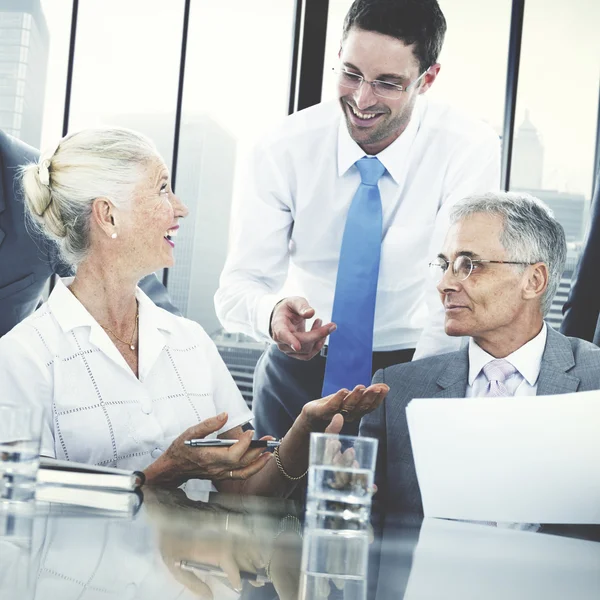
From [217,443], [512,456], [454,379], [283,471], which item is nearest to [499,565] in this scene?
[512,456]

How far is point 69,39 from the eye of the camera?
10.8 ft

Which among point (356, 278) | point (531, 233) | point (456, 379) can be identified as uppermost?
point (531, 233)

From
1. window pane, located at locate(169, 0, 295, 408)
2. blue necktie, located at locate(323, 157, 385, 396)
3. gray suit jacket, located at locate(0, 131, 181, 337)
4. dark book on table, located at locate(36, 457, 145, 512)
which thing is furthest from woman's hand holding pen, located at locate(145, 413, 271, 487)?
window pane, located at locate(169, 0, 295, 408)

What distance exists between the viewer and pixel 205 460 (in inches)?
57.4

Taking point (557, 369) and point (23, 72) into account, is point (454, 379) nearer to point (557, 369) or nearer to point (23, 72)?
point (557, 369)

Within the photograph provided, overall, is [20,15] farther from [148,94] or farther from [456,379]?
[456,379]

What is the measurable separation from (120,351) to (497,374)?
0.82m

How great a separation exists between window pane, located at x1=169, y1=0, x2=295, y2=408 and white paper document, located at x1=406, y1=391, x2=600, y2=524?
6.97ft

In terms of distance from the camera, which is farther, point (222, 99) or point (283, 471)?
point (222, 99)

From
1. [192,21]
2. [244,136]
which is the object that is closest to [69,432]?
Answer: [244,136]

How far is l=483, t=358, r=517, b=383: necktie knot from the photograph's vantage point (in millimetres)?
1926

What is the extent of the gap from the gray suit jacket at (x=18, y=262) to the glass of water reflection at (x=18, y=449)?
127 cm

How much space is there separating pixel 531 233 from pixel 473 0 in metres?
1.69

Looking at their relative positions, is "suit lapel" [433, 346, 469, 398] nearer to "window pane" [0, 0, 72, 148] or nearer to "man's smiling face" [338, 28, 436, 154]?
"man's smiling face" [338, 28, 436, 154]
